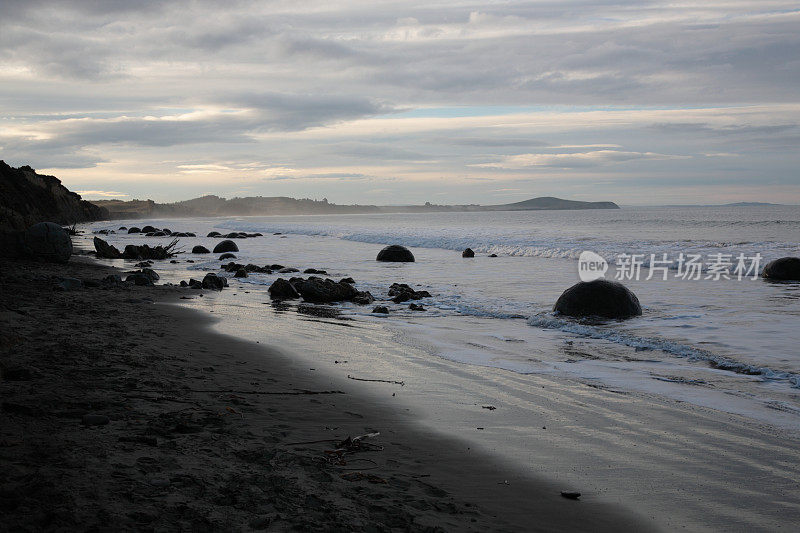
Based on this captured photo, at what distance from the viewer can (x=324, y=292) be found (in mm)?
12914

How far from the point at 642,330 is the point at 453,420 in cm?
578

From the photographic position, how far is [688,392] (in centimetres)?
603

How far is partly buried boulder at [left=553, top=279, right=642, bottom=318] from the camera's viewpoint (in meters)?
10.7

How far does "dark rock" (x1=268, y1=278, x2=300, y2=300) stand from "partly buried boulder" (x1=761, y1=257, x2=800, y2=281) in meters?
13.9

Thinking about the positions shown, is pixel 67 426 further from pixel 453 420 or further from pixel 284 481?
pixel 453 420

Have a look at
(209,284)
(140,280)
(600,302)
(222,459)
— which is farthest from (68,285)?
(600,302)

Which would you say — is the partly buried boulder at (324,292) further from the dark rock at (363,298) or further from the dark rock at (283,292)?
the dark rock at (283,292)

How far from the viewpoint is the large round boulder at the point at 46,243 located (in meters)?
16.7

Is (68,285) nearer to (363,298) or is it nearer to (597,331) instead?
(363,298)

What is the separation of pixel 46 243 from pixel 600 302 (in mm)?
15592

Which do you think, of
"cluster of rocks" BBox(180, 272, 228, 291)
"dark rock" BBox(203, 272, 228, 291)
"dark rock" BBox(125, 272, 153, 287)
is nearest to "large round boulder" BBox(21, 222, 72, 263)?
"dark rock" BBox(125, 272, 153, 287)

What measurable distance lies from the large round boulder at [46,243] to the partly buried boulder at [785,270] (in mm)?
21187

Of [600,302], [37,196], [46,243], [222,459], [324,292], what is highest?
[37,196]

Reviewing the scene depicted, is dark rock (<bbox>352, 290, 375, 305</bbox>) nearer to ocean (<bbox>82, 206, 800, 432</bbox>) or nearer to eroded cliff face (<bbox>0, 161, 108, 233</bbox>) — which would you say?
ocean (<bbox>82, 206, 800, 432</bbox>)
